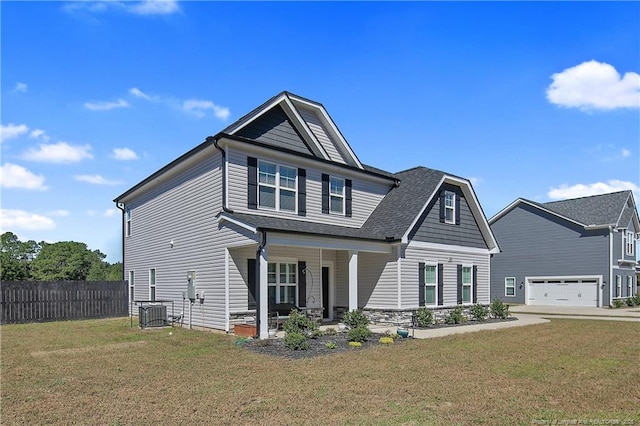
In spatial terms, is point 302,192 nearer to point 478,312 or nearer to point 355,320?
point 355,320

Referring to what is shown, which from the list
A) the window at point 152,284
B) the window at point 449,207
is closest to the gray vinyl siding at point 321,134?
the window at point 449,207

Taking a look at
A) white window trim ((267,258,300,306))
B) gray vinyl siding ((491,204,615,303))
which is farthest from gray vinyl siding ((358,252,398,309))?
gray vinyl siding ((491,204,615,303))

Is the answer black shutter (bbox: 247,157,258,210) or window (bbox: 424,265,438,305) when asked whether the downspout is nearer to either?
black shutter (bbox: 247,157,258,210)

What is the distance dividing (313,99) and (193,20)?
21.2 ft

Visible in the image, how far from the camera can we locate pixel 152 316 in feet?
53.2

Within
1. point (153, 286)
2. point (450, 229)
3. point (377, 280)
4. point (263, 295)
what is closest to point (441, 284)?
point (450, 229)

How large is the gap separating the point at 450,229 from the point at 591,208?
62.2ft

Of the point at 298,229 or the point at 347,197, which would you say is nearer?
the point at 298,229

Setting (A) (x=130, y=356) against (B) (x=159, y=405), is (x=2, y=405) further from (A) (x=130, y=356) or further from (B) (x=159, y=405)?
(A) (x=130, y=356)

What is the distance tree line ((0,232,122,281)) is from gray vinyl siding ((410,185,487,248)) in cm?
3232

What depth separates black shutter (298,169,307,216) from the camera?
16.2 meters

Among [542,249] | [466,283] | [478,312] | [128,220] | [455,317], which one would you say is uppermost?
[128,220]

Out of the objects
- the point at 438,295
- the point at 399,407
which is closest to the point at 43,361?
the point at 399,407

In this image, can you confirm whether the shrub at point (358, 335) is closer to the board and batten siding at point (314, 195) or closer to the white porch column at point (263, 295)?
the white porch column at point (263, 295)
